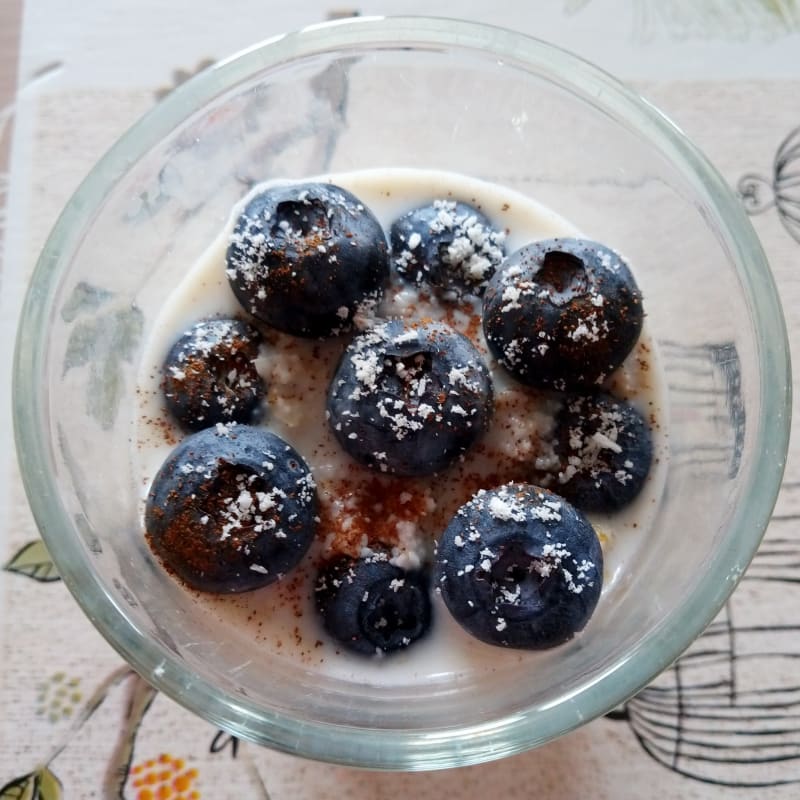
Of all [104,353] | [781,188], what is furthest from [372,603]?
[781,188]

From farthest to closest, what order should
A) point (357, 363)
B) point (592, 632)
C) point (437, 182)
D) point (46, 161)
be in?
point (46, 161) → point (437, 182) → point (592, 632) → point (357, 363)

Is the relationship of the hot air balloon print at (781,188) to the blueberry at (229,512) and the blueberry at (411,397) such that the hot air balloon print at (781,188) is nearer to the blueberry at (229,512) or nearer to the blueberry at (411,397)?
the blueberry at (411,397)

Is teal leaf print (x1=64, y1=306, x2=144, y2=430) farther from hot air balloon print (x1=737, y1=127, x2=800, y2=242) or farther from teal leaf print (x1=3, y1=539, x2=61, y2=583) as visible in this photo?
hot air balloon print (x1=737, y1=127, x2=800, y2=242)

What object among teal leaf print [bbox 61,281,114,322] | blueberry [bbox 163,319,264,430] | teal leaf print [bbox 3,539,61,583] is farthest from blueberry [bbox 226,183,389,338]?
teal leaf print [bbox 3,539,61,583]

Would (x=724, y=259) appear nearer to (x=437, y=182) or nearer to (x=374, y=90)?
(x=437, y=182)

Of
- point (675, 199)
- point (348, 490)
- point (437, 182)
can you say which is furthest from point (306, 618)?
point (675, 199)

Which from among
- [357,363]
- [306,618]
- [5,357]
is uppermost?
[357,363]

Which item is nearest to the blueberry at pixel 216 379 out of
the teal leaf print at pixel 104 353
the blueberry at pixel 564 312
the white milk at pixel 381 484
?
the white milk at pixel 381 484
